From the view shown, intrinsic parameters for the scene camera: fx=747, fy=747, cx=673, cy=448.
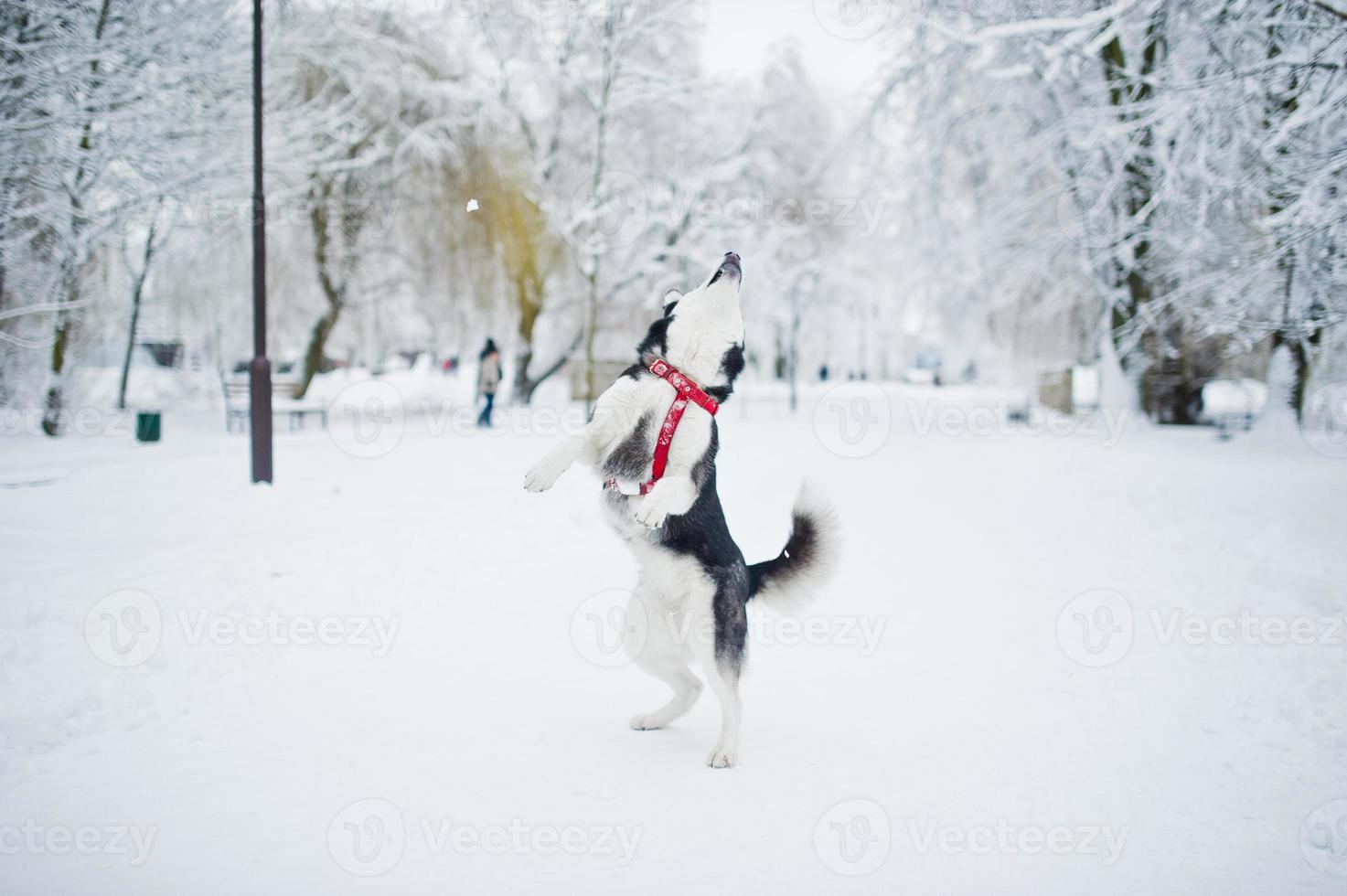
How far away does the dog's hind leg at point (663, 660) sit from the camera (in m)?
3.51

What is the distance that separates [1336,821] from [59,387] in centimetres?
1640

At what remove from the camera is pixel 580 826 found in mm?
2873

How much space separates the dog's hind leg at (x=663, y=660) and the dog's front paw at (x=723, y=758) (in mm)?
375

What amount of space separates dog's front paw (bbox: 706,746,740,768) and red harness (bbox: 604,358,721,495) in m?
1.22

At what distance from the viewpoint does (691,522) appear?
3404 millimetres

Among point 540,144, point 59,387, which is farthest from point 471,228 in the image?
point 59,387

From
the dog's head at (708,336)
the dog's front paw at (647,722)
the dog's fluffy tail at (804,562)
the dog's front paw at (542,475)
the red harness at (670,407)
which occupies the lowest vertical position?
the dog's front paw at (647,722)

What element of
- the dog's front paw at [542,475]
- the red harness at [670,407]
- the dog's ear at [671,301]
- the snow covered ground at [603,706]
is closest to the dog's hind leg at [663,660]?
the snow covered ground at [603,706]

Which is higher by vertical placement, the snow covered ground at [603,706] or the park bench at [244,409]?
the park bench at [244,409]

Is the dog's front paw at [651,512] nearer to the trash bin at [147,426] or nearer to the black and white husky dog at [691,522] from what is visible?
the black and white husky dog at [691,522]

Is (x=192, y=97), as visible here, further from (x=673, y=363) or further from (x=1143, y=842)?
(x=1143, y=842)

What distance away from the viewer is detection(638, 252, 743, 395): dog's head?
3504mm

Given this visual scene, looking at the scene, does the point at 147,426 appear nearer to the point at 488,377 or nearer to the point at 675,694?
the point at 488,377

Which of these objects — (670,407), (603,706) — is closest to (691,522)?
(670,407)
